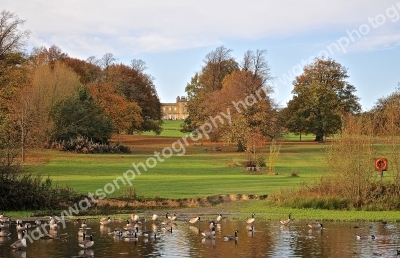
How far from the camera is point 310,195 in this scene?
32094 mm

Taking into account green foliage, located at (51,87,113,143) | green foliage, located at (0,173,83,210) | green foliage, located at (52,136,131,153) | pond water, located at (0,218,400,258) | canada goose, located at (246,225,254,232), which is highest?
green foliage, located at (51,87,113,143)

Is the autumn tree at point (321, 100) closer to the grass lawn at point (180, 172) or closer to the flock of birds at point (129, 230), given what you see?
the grass lawn at point (180, 172)

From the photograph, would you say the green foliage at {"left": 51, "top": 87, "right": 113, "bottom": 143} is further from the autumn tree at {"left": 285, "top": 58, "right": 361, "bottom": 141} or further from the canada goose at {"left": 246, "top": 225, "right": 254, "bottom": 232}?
the canada goose at {"left": 246, "top": 225, "right": 254, "bottom": 232}

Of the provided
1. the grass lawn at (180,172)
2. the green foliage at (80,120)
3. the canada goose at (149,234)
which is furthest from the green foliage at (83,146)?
the canada goose at (149,234)

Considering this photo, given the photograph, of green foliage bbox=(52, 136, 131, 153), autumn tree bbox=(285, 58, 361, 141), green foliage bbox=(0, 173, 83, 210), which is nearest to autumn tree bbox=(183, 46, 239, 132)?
autumn tree bbox=(285, 58, 361, 141)

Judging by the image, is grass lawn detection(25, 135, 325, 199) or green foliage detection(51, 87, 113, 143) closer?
grass lawn detection(25, 135, 325, 199)

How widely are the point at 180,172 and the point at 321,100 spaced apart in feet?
159

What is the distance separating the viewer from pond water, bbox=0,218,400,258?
19453 mm

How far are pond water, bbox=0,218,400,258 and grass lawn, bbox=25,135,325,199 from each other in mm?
9813

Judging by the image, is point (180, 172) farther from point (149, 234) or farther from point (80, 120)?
point (149, 234)

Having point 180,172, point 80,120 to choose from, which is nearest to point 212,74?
point 80,120

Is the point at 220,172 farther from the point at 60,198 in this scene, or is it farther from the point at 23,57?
the point at 23,57

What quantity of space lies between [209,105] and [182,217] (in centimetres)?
6395

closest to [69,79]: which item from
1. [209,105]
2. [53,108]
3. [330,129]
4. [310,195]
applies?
[53,108]
